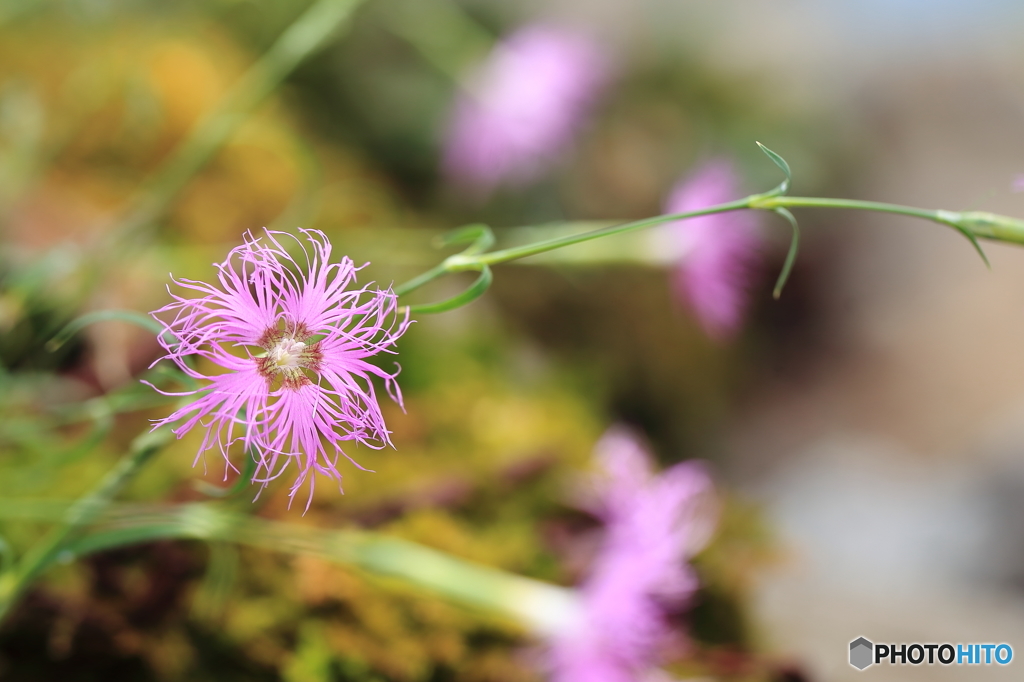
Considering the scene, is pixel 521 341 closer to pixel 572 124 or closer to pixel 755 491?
pixel 572 124

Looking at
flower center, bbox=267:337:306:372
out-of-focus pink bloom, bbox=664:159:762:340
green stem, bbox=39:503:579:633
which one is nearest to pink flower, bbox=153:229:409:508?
flower center, bbox=267:337:306:372

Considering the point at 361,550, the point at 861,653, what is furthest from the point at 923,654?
the point at 361,550

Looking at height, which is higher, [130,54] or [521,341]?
[130,54]

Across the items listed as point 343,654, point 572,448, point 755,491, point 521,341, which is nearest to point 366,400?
point 343,654

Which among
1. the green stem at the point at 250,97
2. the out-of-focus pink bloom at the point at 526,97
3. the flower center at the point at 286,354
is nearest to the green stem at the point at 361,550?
the flower center at the point at 286,354

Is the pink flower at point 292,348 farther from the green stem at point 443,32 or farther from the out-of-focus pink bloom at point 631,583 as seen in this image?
the green stem at point 443,32

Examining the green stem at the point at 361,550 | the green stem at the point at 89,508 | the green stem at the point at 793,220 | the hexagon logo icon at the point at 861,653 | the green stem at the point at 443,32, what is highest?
the green stem at the point at 443,32

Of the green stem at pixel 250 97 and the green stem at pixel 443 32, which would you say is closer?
the green stem at pixel 250 97

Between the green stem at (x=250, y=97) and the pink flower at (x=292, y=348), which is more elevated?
the green stem at (x=250, y=97)
